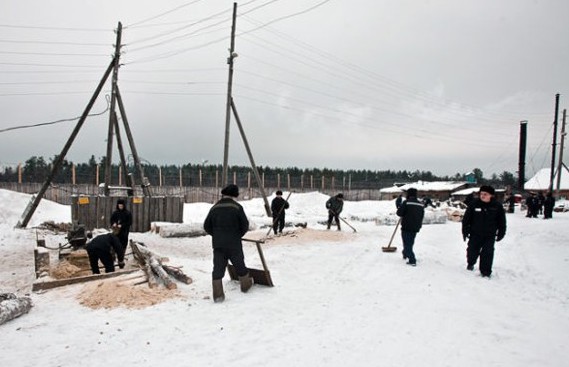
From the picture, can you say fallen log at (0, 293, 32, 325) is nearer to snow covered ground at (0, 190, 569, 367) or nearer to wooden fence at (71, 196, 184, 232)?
snow covered ground at (0, 190, 569, 367)

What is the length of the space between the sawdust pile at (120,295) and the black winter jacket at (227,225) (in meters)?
1.15

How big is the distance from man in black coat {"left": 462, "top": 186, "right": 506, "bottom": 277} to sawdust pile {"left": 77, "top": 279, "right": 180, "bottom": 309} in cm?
604

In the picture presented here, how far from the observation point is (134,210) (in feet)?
51.8

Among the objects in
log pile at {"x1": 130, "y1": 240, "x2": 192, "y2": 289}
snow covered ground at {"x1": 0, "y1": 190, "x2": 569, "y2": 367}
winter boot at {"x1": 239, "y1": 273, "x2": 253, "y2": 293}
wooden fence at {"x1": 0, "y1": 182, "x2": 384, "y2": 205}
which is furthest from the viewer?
wooden fence at {"x1": 0, "y1": 182, "x2": 384, "y2": 205}

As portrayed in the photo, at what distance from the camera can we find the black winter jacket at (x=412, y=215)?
909 centimetres

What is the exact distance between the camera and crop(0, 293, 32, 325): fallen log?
5008 mm

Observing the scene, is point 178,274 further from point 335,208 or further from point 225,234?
point 335,208

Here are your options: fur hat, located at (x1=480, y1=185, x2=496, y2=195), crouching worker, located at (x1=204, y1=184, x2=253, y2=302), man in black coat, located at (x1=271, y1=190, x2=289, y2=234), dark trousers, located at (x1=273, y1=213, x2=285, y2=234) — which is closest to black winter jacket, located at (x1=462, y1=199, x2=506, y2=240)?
fur hat, located at (x1=480, y1=185, x2=496, y2=195)

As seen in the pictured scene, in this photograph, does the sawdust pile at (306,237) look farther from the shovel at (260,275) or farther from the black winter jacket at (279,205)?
the shovel at (260,275)

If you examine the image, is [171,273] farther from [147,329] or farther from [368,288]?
[368,288]

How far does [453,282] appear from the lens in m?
7.54

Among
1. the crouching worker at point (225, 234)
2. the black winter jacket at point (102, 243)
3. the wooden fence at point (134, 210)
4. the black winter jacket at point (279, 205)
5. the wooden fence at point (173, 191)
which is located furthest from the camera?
the wooden fence at point (173, 191)

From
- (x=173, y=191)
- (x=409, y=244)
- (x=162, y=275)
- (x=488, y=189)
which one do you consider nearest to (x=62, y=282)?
(x=162, y=275)

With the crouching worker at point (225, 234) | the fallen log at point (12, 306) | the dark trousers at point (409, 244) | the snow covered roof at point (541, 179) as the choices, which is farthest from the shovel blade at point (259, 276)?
the snow covered roof at point (541, 179)
